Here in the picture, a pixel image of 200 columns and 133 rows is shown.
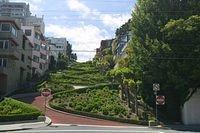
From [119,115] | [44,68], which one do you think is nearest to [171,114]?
[119,115]

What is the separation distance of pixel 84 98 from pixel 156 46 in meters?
15.0

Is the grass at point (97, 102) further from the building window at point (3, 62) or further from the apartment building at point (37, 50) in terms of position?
the apartment building at point (37, 50)

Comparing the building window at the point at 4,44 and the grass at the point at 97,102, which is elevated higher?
the building window at the point at 4,44

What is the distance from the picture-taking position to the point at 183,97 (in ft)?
158

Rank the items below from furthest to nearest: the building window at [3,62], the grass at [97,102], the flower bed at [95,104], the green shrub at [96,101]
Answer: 1. the building window at [3,62]
2. the green shrub at [96,101]
3. the grass at [97,102]
4. the flower bed at [95,104]

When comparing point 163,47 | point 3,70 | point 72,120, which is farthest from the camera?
point 3,70

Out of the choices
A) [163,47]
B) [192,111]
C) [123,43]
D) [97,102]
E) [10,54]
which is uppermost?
[123,43]

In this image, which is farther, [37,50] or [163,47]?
[37,50]

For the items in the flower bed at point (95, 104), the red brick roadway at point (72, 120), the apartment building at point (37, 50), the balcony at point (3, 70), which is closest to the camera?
the red brick roadway at point (72, 120)

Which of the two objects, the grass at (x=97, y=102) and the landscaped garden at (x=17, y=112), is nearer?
the landscaped garden at (x=17, y=112)

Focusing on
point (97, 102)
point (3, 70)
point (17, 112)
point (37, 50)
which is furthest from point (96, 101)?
point (37, 50)

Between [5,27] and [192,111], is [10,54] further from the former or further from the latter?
[192,111]

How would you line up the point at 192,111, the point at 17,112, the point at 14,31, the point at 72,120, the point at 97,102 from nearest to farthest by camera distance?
the point at 17,112
the point at 72,120
the point at 192,111
the point at 97,102
the point at 14,31

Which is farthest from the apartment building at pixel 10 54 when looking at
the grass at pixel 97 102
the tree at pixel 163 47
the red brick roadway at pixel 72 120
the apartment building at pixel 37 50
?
the tree at pixel 163 47
